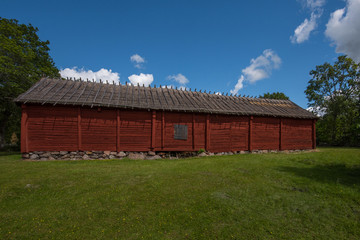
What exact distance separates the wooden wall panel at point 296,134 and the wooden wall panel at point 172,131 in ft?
36.4

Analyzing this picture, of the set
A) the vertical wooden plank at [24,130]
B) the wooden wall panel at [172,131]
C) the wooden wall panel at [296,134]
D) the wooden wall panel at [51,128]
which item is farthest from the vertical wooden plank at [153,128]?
the wooden wall panel at [296,134]

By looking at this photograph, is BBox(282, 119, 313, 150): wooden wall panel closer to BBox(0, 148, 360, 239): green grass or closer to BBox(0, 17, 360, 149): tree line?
BBox(0, 17, 360, 149): tree line

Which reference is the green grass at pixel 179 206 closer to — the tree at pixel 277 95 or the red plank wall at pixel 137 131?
the red plank wall at pixel 137 131

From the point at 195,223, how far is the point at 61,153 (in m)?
12.3

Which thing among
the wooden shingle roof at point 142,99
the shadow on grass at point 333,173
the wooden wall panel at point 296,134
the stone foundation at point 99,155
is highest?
the wooden shingle roof at point 142,99

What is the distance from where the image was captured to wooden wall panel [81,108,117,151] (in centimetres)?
1268

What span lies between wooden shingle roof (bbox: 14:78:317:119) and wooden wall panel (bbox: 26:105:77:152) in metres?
0.78

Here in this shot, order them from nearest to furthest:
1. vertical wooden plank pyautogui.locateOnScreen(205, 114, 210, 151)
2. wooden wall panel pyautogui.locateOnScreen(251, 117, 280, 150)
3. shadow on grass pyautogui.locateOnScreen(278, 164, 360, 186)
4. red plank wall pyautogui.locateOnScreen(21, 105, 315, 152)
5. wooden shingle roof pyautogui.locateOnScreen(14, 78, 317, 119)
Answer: shadow on grass pyautogui.locateOnScreen(278, 164, 360, 186) → red plank wall pyautogui.locateOnScreen(21, 105, 315, 152) → wooden shingle roof pyautogui.locateOnScreen(14, 78, 317, 119) → vertical wooden plank pyautogui.locateOnScreen(205, 114, 210, 151) → wooden wall panel pyautogui.locateOnScreen(251, 117, 280, 150)

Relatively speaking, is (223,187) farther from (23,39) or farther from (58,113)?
(23,39)

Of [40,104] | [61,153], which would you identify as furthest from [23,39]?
[61,153]

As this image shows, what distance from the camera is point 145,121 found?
45.3ft

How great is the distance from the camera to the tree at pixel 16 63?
18.0 m

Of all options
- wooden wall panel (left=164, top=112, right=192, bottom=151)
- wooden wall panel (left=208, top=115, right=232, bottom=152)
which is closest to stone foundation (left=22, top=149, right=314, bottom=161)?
wooden wall panel (left=164, top=112, right=192, bottom=151)

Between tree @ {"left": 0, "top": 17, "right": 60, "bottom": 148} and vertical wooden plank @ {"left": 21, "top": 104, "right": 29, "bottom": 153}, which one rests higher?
tree @ {"left": 0, "top": 17, "right": 60, "bottom": 148}
